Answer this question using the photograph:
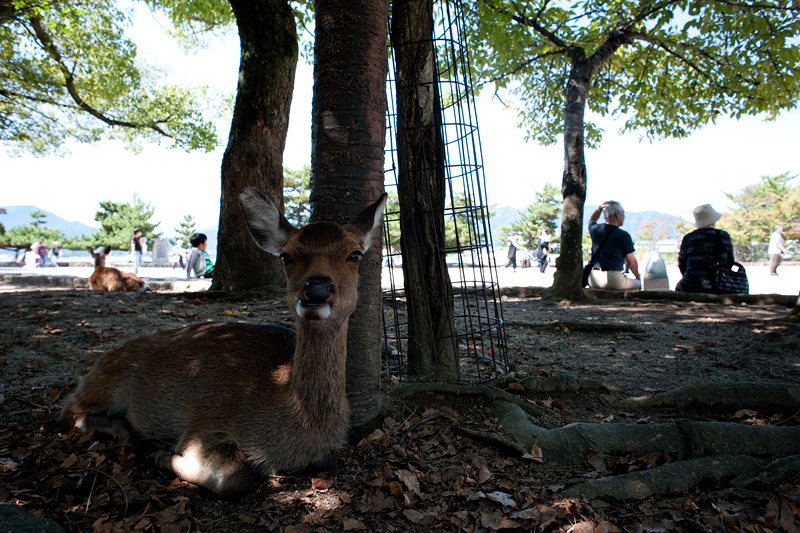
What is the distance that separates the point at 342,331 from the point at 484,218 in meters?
1.88

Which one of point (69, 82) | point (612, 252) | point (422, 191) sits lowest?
point (612, 252)

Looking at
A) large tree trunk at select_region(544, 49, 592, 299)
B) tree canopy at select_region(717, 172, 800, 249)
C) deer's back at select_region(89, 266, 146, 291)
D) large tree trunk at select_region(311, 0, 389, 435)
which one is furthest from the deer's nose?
tree canopy at select_region(717, 172, 800, 249)

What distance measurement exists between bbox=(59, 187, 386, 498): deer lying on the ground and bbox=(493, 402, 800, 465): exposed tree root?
1.35 meters

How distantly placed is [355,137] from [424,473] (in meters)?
2.19

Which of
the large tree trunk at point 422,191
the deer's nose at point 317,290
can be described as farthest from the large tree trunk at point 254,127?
the deer's nose at point 317,290

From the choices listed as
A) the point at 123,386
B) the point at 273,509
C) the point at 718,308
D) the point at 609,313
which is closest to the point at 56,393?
the point at 123,386

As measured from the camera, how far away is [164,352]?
364cm

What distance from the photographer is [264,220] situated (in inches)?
125

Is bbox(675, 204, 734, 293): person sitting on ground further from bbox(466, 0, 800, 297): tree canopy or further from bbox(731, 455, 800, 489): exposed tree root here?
bbox(731, 455, 800, 489): exposed tree root

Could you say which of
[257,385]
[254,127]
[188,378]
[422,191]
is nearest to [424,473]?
[257,385]

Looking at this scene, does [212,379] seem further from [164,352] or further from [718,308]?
[718,308]

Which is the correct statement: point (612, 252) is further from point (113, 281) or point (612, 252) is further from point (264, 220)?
point (113, 281)

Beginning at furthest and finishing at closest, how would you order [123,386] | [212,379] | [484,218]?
1. [484,218]
2. [123,386]
3. [212,379]

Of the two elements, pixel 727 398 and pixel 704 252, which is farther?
pixel 704 252
